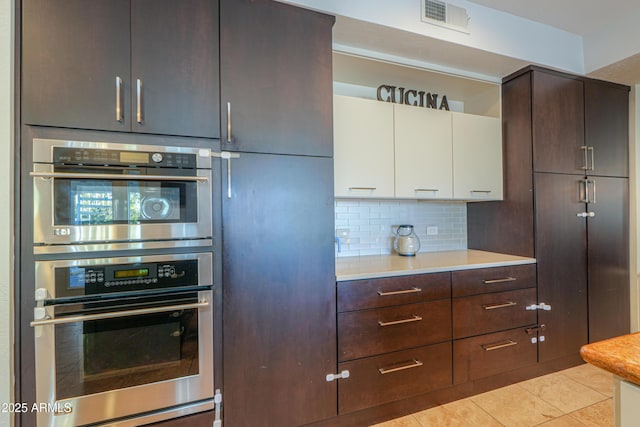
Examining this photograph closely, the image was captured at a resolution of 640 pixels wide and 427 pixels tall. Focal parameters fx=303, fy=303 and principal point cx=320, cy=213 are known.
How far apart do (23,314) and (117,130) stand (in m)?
0.85

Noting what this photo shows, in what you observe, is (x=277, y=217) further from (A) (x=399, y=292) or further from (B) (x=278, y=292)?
(A) (x=399, y=292)

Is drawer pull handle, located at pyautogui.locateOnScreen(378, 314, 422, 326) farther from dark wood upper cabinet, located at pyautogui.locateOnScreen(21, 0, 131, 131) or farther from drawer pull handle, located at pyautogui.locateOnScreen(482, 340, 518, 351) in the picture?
dark wood upper cabinet, located at pyautogui.locateOnScreen(21, 0, 131, 131)

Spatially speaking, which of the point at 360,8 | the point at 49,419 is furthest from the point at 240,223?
the point at 360,8

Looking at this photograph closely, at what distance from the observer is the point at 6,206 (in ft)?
3.95

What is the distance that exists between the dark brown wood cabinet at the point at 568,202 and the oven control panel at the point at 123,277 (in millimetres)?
2428

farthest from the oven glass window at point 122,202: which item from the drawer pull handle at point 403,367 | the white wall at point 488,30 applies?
the drawer pull handle at point 403,367

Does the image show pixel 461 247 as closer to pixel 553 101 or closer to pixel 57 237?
pixel 553 101

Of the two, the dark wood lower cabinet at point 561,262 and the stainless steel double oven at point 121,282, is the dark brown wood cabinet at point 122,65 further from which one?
the dark wood lower cabinet at point 561,262

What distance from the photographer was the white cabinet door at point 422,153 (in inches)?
86.2

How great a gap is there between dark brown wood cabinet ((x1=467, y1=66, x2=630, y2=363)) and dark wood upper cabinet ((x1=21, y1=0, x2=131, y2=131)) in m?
2.68

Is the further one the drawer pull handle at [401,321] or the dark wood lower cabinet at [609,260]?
the dark wood lower cabinet at [609,260]

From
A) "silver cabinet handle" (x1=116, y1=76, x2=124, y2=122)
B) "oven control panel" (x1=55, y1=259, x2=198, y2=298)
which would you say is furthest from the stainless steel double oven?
"silver cabinet handle" (x1=116, y1=76, x2=124, y2=122)

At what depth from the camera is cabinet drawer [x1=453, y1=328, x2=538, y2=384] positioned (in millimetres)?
2021

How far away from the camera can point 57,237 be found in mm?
1272
